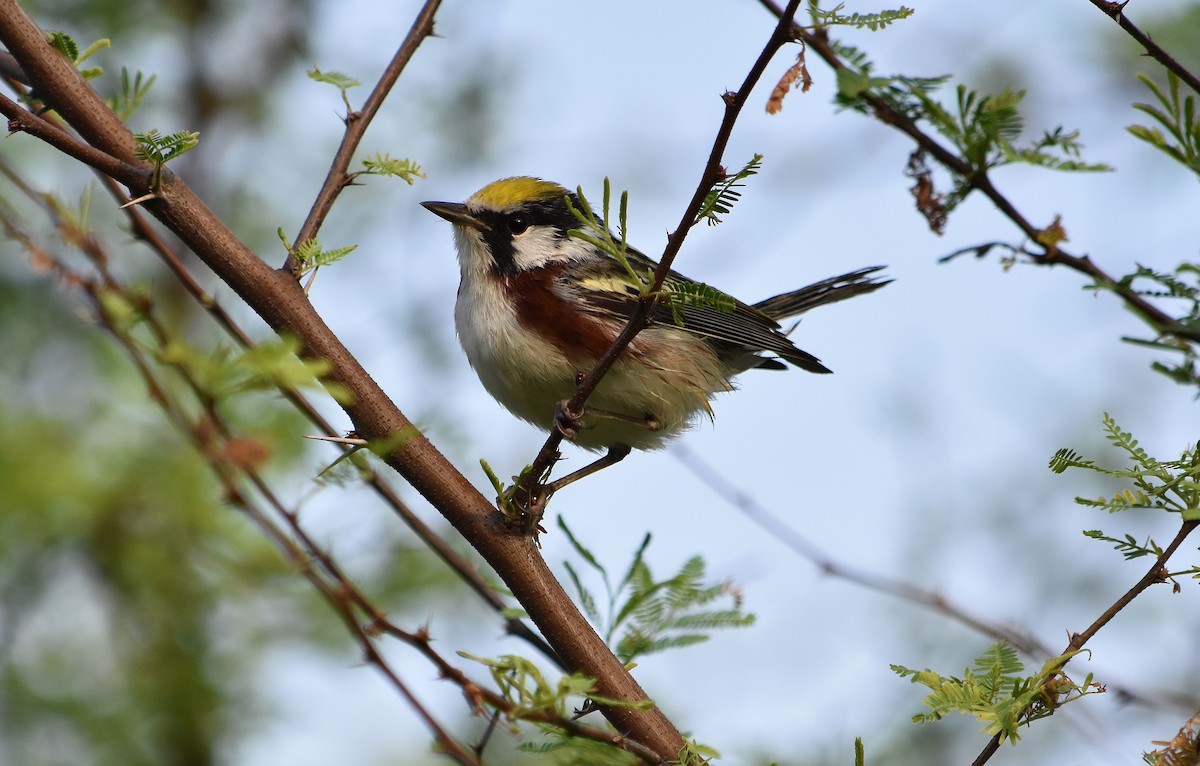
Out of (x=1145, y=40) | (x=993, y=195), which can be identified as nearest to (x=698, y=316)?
(x=993, y=195)

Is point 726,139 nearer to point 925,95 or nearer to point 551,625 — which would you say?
point 925,95

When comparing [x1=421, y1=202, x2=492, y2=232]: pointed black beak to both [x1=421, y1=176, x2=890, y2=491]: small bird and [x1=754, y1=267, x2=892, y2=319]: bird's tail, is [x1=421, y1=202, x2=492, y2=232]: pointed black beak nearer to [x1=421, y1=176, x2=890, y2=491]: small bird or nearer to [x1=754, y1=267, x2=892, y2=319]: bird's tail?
[x1=421, y1=176, x2=890, y2=491]: small bird

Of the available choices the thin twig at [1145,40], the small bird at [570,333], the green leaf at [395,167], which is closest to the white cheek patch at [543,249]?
the small bird at [570,333]

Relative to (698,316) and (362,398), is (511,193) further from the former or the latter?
(362,398)

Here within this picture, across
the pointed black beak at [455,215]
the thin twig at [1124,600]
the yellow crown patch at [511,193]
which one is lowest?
the thin twig at [1124,600]

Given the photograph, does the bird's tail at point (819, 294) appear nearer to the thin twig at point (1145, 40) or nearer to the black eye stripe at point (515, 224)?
the black eye stripe at point (515, 224)

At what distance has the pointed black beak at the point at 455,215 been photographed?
4.83 m

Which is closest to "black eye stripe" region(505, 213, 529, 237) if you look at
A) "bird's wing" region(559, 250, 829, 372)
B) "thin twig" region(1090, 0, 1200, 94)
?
"bird's wing" region(559, 250, 829, 372)

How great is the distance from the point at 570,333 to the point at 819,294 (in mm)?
1687

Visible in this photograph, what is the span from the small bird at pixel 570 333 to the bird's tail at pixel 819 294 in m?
0.08

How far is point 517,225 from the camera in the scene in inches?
195

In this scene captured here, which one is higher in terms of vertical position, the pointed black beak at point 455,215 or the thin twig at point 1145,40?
the pointed black beak at point 455,215

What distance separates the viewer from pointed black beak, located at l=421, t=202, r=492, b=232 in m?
4.83

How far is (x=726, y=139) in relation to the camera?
2166 mm
